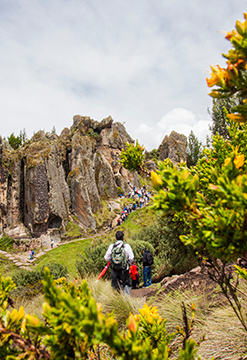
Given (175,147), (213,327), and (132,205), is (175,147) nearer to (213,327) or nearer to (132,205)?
(132,205)

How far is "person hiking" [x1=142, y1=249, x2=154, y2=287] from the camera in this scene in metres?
5.99

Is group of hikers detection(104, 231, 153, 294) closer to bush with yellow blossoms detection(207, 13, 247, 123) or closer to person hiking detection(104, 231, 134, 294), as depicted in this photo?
person hiking detection(104, 231, 134, 294)

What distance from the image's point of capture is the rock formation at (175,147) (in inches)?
1390

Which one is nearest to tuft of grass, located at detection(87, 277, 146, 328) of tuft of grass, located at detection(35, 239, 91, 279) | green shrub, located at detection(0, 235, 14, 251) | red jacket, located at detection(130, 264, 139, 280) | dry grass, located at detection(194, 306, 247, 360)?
red jacket, located at detection(130, 264, 139, 280)

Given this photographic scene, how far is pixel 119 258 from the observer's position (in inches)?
169

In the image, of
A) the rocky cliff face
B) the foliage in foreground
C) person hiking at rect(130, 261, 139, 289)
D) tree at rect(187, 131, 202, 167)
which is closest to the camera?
the foliage in foreground

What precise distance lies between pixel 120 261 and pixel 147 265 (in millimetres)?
2110

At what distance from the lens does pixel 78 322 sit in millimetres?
871

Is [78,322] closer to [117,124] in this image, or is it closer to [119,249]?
[119,249]

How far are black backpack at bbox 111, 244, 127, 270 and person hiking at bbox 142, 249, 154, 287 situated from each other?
5.71 ft

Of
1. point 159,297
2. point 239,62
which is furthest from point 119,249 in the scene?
point 239,62

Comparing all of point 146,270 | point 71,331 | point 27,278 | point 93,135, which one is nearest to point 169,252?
point 146,270

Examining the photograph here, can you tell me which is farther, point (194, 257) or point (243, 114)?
point (194, 257)

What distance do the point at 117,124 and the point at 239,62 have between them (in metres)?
36.8
